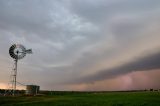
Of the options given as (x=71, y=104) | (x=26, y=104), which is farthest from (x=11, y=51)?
(x=71, y=104)

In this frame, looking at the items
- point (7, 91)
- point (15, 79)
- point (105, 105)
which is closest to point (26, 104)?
point (105, 105)

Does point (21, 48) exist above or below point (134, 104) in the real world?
above

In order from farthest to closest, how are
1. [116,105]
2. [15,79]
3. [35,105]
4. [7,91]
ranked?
[7,91]
[15,79]
[35,105]
[116,105]

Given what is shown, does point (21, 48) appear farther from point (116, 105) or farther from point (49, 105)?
point (116, 105)

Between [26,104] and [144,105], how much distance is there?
88.8 ft

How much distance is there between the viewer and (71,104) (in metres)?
70.9

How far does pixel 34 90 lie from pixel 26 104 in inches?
1810

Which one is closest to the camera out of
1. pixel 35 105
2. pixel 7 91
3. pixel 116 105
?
pixel 116 105

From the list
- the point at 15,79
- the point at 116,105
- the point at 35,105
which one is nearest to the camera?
the point at 116,105

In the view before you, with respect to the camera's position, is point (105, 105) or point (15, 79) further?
point (15, 79)

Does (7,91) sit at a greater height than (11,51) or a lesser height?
lesser

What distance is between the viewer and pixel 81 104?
7006 centimetres

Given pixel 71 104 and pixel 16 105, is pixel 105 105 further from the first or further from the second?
pixel 16 105

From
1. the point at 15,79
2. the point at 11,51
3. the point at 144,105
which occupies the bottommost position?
the point at 144,105
